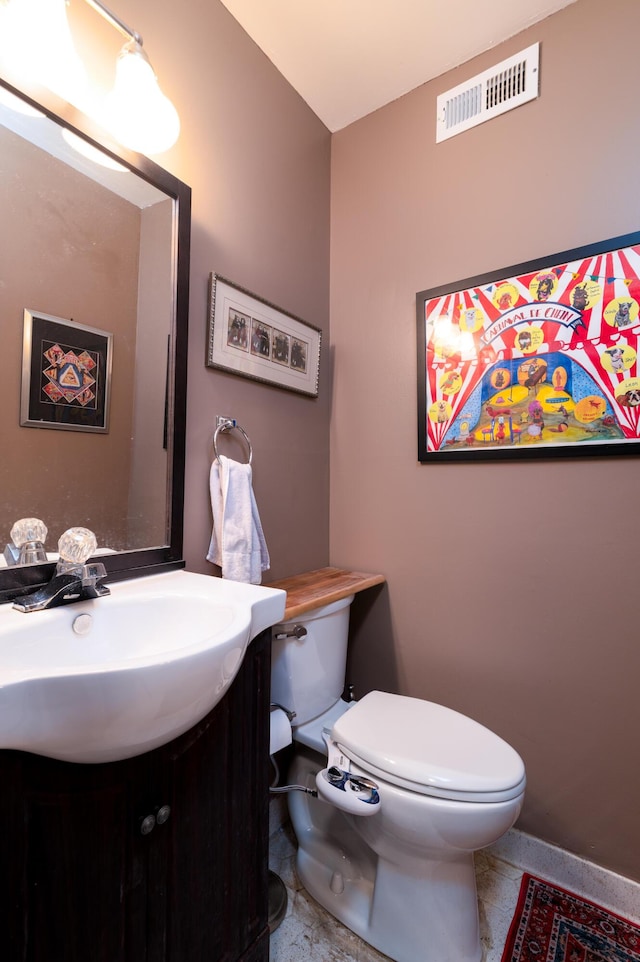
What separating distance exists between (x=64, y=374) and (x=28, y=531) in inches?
12.9

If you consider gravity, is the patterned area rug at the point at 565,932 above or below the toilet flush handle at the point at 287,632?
below

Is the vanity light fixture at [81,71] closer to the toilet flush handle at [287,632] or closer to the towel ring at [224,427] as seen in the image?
the towel ring at [224,427]

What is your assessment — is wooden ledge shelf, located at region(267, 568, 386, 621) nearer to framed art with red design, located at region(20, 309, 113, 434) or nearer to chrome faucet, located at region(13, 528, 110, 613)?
chrome faucet, located at region(13, 528, 110, 613)

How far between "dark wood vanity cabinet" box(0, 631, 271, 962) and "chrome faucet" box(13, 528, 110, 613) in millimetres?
275

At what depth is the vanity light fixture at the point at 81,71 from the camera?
0.80 metres

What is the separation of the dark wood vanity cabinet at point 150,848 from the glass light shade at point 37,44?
1163mm

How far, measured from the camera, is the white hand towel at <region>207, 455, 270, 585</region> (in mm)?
1161

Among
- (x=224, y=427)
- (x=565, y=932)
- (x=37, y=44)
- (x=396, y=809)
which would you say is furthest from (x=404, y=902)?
(x=37, y=44)

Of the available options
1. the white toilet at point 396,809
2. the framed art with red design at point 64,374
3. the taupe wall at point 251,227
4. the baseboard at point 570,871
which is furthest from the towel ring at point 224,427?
the baseboard at point 570,871

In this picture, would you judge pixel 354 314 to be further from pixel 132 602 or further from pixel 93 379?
pixel 132 602

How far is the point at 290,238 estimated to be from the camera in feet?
4.96

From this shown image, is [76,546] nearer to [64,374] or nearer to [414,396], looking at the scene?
[64,374]

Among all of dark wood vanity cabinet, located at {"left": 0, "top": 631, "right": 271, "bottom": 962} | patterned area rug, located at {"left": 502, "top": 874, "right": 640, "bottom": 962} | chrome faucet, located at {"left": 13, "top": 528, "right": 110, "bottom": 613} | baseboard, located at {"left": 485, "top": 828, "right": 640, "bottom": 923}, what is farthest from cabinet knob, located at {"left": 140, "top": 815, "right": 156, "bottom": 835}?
baseboard, located at {"left": 485, "top": 828, "right": 640, "bottom": 923}

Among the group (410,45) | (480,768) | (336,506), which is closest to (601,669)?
(480,768)
